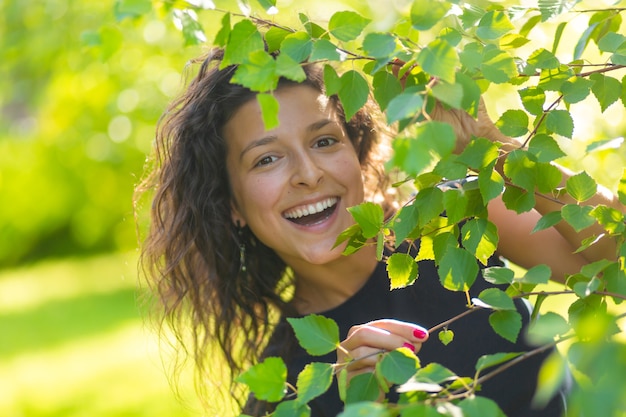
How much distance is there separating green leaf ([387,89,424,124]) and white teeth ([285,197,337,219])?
115 cm

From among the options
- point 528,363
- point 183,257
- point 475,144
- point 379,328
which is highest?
point 183,257

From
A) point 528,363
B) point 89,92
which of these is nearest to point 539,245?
point 528,363

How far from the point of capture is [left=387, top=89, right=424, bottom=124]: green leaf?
0.97 meters

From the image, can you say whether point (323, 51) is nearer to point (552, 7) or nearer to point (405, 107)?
point (405, 107)

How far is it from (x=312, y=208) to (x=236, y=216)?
35 cm

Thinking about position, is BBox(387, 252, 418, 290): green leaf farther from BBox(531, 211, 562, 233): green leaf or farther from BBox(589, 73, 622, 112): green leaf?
BBox(589, 73, 622, 112): green leaf

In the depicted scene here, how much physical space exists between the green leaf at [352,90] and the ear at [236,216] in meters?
1.17

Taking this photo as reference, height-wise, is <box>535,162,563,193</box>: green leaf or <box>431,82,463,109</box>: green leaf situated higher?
<box>431,82,463,109</box>: green leaf

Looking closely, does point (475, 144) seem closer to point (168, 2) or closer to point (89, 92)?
point (168, 2)

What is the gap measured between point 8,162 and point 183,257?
7.71 m

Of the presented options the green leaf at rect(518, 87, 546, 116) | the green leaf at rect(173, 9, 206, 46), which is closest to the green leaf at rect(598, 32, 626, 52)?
the green leaf at rect(518, 87, 546, 116)

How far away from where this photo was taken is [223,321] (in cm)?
251

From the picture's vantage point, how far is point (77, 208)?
9703 millimetres

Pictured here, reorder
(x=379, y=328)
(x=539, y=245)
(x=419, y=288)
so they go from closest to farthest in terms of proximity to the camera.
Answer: (x=379, y=328) → (x=539, y=245) → (x=419, y=288)
